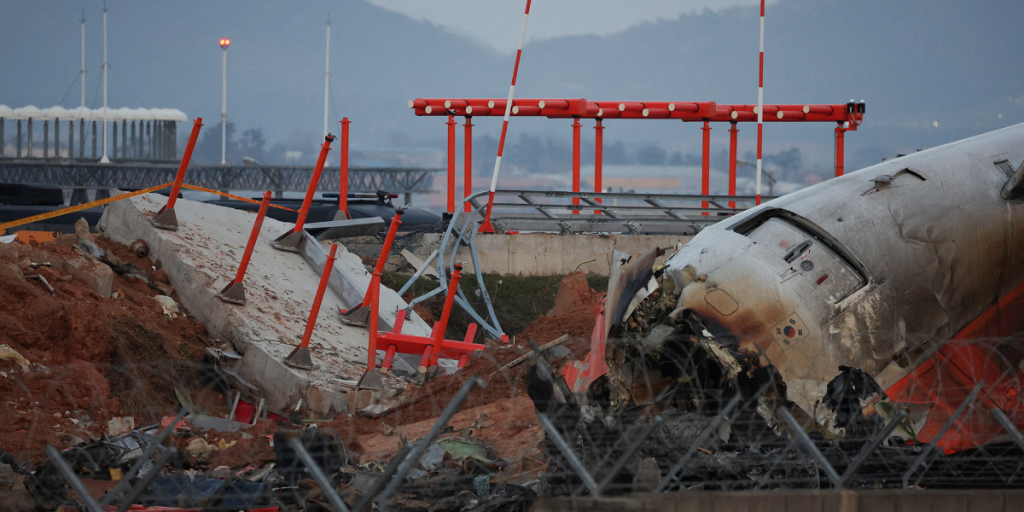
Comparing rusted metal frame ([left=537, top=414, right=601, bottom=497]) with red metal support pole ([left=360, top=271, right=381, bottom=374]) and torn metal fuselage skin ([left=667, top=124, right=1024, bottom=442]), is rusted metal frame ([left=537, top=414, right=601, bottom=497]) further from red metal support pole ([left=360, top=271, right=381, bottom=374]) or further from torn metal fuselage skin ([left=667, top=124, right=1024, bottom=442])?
red metal support pole ([left=360, top=271, right=381, bottom=374])

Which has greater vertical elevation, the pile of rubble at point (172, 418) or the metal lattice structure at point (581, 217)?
the metal lattice structure at point (581, 217)

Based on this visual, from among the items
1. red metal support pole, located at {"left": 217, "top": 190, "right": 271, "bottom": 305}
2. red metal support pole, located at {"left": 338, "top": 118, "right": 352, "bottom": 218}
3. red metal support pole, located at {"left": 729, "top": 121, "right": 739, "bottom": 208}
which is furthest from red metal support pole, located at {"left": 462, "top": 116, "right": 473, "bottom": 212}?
red metal support pole, located at {"left": 217, "top": 190, "right": 271, "bottom": 305}

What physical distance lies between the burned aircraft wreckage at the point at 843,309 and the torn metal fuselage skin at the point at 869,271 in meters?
0.01

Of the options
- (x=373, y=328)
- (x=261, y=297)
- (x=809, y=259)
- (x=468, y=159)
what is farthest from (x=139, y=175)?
(x=809, y=259)

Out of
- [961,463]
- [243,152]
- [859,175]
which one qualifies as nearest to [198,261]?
[859,175]

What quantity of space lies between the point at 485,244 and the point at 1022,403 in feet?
34.0

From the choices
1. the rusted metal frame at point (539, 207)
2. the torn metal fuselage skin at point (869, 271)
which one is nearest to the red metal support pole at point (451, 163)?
the rusted metal frame at point (539, 207)

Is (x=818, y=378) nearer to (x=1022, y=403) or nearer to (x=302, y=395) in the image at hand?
(x=1022, y=403)

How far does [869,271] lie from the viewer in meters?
6.61

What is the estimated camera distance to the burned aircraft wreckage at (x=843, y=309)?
6340mm

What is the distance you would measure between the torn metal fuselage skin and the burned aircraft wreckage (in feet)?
0.04

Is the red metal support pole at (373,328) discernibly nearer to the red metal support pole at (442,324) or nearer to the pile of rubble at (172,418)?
the pile of rubble at (172,418)

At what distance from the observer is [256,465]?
6.51m

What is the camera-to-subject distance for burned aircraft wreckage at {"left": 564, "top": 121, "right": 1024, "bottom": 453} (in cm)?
634
